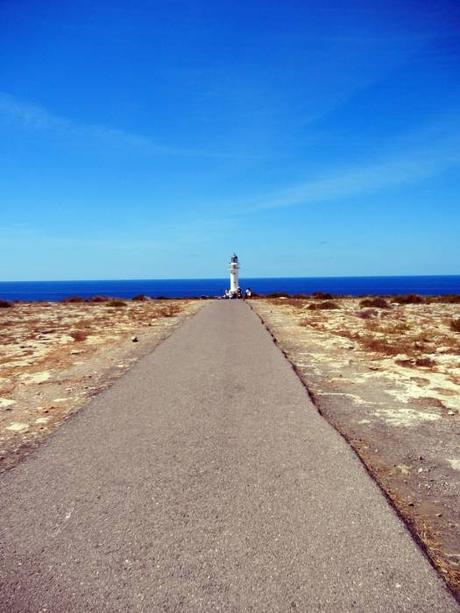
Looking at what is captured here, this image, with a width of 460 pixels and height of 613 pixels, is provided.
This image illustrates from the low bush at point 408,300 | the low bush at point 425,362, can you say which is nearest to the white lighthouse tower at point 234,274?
the low bush at point 408,300

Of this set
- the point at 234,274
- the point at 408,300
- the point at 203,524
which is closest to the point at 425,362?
the point at 203,524

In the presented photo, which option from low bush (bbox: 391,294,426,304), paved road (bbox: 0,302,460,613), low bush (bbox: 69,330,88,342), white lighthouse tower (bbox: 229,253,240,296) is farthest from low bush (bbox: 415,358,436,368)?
white lighthouse tower (bbox: 229,253,240,296)

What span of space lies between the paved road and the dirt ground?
0.36 m

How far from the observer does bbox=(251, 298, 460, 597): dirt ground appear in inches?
177

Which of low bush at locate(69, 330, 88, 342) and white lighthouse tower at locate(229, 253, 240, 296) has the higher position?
white lighthouse tower at locate(229, 253, 240, 296)

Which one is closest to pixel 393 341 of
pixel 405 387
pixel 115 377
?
pixel 405 387

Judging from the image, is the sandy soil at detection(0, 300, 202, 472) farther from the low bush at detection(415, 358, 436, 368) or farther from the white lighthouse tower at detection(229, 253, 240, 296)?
the white lighthouse tower at detection(229, 253, 240, 296)

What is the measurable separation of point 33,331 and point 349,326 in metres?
15.8

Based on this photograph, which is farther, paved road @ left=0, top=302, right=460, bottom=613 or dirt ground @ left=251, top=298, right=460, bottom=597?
dirt ground @ left=251, top=298, right=460, bottom=597

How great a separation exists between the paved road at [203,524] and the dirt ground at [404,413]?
0.36 meters

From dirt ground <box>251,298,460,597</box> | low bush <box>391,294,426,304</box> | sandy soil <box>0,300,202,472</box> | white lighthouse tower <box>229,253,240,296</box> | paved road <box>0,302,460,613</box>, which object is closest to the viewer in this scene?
paved road <box>0,302,460,613</box>

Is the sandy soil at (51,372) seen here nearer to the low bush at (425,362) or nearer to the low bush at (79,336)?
the low bush at (79,336)

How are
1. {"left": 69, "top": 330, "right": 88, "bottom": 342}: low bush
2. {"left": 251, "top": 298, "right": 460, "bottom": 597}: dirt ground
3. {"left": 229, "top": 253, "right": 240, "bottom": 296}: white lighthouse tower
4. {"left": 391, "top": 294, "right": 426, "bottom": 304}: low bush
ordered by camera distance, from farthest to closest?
1. {"left": 229, "top": 253, "right": 240, "bottom": 296}: white lighthouse tower
2. {"left": 391, "top": 294, "right": 426, "bottom": 304}: low bush
3. {"left": 69, "top": 330, "right": 88, "bottom": 342}: low bush
4. {"left": 251, "top": 298, "right": 460, "bottom": 597}: dirt ground

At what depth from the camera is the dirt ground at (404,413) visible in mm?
4500
